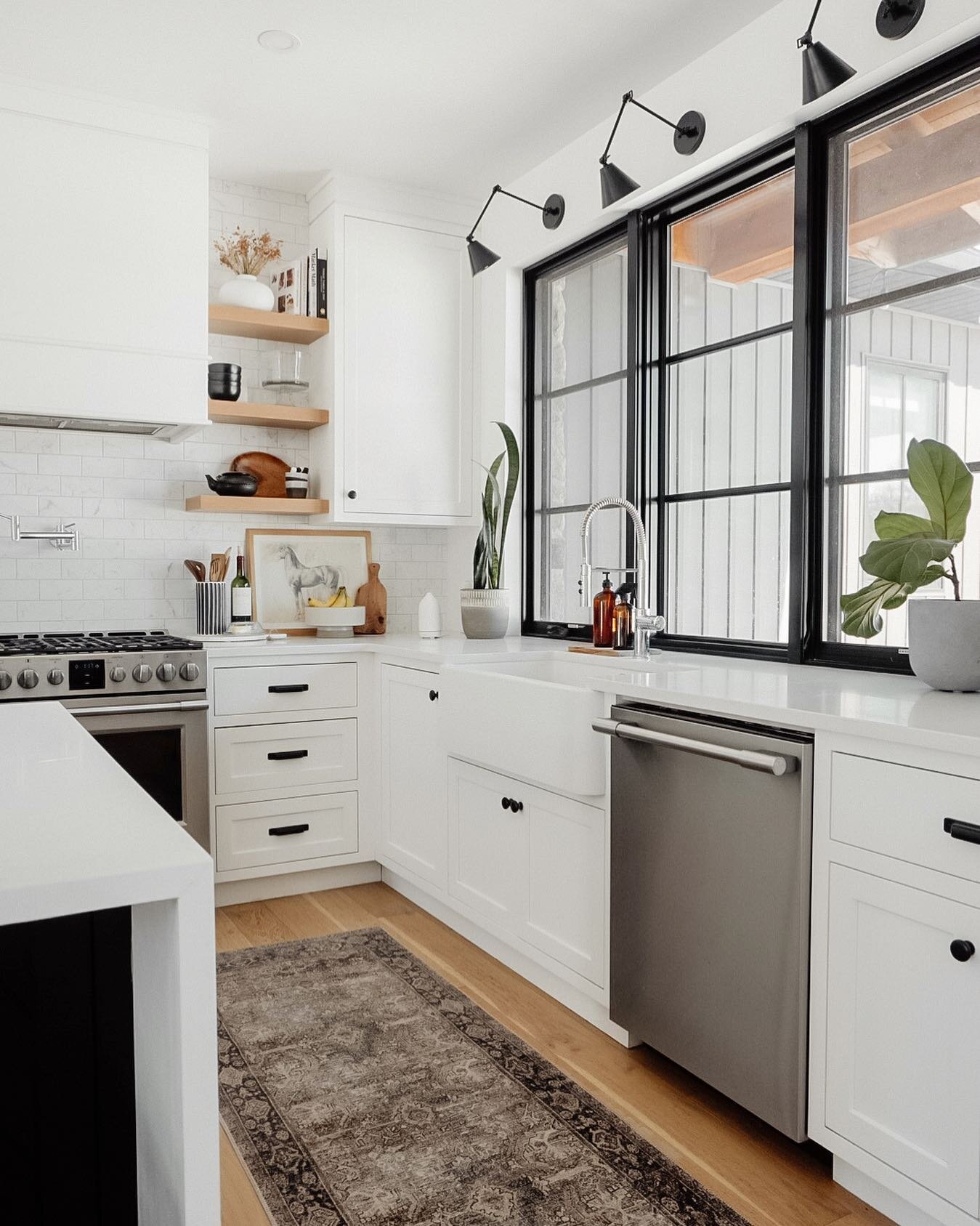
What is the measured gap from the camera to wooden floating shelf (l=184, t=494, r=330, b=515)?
3.81 meters

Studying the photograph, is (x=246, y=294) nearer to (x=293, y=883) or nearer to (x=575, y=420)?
(x=575, y=420)

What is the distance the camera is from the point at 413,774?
3.45 metres

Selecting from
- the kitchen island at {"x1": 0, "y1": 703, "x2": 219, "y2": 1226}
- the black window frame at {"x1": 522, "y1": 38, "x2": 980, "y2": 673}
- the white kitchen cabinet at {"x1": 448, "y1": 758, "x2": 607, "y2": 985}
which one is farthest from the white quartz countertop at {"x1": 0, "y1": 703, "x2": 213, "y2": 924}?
the black window frame at {"x1": 522, "y1": 38, "x2": 980, "y2": 673}

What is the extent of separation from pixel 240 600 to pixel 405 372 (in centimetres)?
116

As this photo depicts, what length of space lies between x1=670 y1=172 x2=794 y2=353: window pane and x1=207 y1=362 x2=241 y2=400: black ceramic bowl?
169 cm

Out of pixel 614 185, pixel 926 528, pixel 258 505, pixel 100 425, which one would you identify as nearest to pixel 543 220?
pixel 614 185

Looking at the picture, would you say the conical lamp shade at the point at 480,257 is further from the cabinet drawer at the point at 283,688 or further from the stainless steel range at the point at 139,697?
the stainless steel range at the point at 139,697

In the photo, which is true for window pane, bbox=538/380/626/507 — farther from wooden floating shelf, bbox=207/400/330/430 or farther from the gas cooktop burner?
the gas cooktop burner

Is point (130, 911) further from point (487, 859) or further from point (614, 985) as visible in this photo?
point (487, 859)

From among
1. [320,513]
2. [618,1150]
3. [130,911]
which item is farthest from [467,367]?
[130,911]

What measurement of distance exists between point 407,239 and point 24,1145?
Answer: 3.70m

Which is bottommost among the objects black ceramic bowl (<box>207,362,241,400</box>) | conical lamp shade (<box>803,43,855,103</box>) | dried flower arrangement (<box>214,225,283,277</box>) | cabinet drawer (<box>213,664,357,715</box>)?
cabinet drawer (<box>213,664,357,715</box>)

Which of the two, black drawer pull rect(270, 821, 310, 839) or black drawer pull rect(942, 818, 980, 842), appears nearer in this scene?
black drawer pull rect(942, 818, 980, 842)

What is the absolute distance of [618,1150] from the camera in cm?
199
